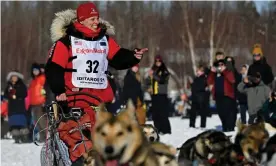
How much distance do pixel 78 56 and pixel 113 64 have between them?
47 cm

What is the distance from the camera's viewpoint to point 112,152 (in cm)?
464

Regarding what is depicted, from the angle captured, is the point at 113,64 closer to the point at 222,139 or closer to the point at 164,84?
the point at 222,139

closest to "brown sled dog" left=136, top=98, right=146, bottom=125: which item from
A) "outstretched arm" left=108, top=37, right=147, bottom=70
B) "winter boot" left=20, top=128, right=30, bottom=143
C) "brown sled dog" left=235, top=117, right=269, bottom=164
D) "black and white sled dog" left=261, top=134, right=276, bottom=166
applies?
"winter boot" left=20, top=128, right=30, bottom=143

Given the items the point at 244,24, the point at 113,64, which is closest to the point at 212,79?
the point at 113,64

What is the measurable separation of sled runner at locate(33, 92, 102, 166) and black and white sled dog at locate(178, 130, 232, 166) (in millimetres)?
811

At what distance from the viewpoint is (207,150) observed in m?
5.83

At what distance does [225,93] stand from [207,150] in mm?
7316

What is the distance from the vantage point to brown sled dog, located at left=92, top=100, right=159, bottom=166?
183 inches

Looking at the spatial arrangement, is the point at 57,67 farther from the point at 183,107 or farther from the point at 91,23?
the point at 183,107

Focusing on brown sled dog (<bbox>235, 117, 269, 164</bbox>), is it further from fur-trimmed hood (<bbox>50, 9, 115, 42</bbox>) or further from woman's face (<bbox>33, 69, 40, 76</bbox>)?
woman's face (<bbox>33, 69, 40, 76</bbox>)

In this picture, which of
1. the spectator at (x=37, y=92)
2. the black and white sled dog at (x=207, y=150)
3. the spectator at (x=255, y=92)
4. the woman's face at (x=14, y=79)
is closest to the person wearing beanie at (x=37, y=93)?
the spectator at (x=37, y=92)

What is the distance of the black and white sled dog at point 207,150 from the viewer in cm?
574

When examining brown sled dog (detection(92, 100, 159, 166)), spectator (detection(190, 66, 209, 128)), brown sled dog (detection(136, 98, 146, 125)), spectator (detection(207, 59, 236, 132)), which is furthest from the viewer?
spectator (detection(190, 66, 209, 128))

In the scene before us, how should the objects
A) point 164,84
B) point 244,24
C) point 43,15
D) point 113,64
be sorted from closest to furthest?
1. point 113,64
2. point 164,84
3. point 43,15
4. point 244,24
